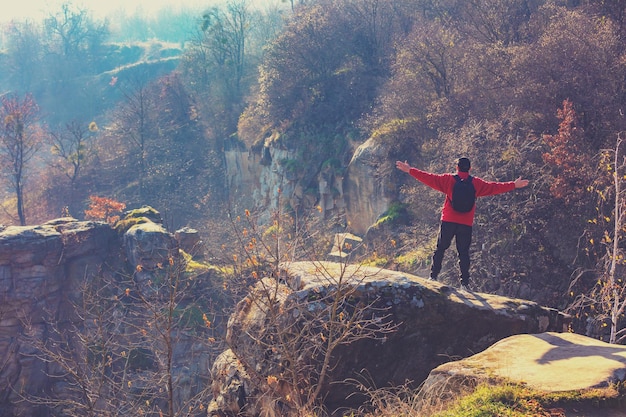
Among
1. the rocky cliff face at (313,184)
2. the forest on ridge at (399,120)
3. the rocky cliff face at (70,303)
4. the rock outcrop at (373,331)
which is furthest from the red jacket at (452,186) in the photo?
the rocky cliff face at (70,303)

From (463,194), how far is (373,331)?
2220 mm

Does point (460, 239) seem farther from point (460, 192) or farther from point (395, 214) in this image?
point (395, 214)

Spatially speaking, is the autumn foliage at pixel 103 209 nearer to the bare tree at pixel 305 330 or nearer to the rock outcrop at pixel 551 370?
the bare tree at pixel 305 330

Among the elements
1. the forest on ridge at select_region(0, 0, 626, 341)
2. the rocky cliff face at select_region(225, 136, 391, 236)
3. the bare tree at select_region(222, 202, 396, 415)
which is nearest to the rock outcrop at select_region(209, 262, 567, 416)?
the bare tree at select_region(222, 202, 396, 415)

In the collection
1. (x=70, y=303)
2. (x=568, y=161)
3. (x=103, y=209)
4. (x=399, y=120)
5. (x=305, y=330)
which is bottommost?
(x=70, y=303)

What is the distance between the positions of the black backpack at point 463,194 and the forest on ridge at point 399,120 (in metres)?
1.84

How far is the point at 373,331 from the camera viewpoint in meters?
6.18

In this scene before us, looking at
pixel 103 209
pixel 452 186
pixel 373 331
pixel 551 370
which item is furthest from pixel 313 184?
pixel 551 370

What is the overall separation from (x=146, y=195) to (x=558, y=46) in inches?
1145

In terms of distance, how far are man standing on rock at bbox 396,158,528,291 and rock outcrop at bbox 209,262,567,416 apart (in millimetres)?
1007

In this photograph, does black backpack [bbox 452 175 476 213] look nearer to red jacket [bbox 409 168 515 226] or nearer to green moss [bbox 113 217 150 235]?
red jacket [bbox 409 168 515 226]

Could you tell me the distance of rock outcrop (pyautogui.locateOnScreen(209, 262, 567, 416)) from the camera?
6.22 meters

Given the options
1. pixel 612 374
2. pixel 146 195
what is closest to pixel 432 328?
pixel 612 374

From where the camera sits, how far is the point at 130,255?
64.9 ft
